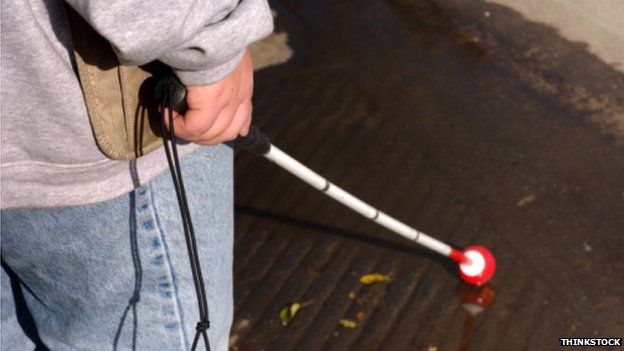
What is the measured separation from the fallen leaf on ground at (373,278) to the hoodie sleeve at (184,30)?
122 centimetres

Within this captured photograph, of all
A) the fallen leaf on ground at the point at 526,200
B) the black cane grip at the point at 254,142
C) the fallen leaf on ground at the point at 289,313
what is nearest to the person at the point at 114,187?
the black cane grip at the point at 254,142

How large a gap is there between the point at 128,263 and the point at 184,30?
1.70 feet

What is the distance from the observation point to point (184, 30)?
1.11 metres

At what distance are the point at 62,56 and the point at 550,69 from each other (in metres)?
2.08

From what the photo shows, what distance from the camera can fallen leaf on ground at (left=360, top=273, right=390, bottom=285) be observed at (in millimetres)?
2352

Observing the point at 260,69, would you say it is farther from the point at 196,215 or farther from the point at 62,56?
the point at 62,56

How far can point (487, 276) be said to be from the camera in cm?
225

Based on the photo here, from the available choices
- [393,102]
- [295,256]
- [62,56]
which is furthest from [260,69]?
[62,56]

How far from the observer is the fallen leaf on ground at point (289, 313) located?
2297mm

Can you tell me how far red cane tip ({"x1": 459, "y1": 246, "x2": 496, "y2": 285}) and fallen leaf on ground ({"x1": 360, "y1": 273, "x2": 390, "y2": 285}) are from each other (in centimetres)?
22

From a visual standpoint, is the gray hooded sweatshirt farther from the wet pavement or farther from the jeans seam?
Answer: the wet pavement

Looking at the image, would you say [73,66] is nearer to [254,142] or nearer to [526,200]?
[254,142]

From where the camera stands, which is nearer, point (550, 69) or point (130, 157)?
point (130, 157)

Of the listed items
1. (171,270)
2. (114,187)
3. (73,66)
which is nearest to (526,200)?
(171,270)
